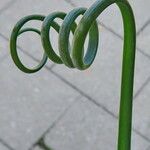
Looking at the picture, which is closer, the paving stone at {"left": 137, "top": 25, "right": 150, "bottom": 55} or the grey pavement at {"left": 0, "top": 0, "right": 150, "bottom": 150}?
the grey pavement at {"left": 0, "top": 0, "right": 150, "bottom": 150}

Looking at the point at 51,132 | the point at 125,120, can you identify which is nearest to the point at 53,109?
the point at 51,132

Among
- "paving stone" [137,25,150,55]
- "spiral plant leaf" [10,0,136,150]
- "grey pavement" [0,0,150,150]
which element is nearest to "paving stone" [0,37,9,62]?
"grey pavement" [0,0,150,150]

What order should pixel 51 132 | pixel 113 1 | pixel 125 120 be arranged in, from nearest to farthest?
pixel 113 1 < pixel 125 120 < pixel 51 132

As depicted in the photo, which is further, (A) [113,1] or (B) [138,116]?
(B) [138,116]

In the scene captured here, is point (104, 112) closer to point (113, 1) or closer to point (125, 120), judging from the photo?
point (125, 120)

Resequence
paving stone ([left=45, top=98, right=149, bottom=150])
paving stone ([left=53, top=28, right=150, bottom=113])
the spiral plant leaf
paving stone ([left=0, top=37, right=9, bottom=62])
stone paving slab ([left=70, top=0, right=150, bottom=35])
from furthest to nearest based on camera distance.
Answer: stone paving slab ([left=70, top=0, right=150, bottom=35])
paving stone ([left=0, top=37, right=9, bottom=62])
paving stone ([left=53, top=28, right=150, bottom=113])
paving stone ([left=45, top=98, right=149, bottom=150])
the spiral plant leaf

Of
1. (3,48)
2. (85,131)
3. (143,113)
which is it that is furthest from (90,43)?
(3,48)

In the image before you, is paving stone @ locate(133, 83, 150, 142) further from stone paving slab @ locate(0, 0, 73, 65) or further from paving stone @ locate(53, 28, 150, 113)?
stone paving slab @ locate(0, 0, 73, 65)
